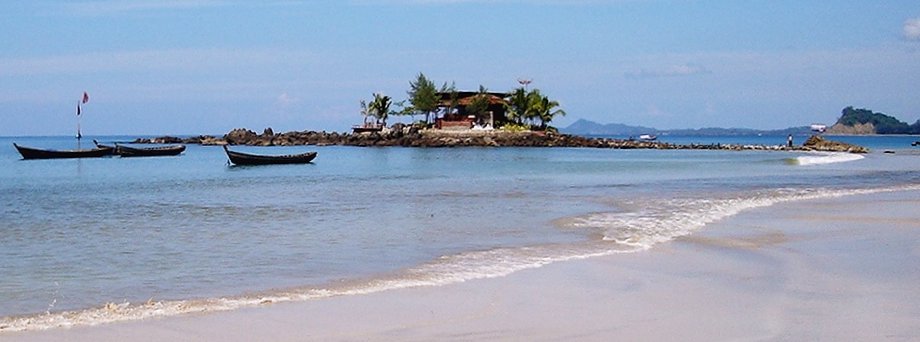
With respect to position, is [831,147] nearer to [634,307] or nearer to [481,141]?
[481,141]

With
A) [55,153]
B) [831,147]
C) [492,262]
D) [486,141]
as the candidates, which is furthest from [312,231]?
[831,147]

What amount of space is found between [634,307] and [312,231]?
852 centimetres

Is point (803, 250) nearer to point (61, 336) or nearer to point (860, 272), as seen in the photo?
point (860, 272)

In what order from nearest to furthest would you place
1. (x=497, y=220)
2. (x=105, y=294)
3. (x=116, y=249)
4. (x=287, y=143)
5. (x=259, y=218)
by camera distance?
(x=105, y=294) → (x=116, y=249) → (x=497, y=220) → (x=259, y=218) → (x=287, y=143)

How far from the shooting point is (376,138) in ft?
272

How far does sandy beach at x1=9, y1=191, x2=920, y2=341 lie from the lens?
712cm

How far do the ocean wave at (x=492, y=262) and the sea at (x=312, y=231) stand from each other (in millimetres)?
30

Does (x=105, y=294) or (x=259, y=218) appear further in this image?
(x=259, y=218)

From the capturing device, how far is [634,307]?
8.10 m

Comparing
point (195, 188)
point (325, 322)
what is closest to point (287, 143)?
point (195, 188)

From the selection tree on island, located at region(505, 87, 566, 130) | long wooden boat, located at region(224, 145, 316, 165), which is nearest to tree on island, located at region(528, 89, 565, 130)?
tree on island, located at region(505, 87, 566, 130)

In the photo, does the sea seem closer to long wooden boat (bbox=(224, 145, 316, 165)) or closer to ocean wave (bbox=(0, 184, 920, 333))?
ocean wave (bbox=(0, 184, 920, 333))

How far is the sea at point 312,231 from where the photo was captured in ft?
31.6

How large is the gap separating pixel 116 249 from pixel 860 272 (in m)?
9.69
